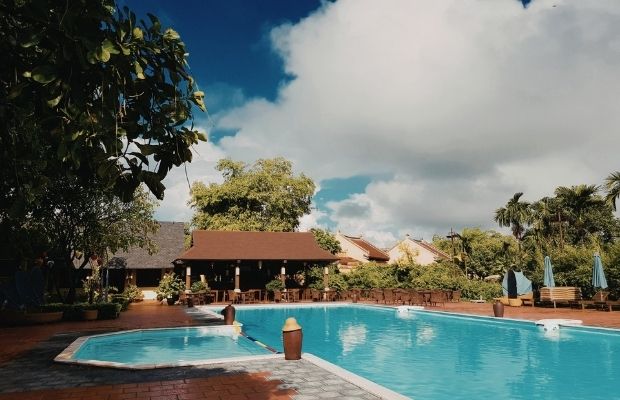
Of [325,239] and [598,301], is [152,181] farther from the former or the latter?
[325,239]

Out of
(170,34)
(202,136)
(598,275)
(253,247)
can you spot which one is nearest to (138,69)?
(170,34)

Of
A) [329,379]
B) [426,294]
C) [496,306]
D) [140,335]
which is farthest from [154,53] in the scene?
[426,294]

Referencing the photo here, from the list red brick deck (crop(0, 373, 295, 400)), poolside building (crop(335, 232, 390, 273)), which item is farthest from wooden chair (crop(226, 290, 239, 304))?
poolside building (crop(335, 232, 390, 273))

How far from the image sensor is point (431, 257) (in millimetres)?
55562

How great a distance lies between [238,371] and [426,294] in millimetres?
19180

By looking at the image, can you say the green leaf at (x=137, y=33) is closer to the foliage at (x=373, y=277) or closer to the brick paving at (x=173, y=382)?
the brick paving at (x=173, y=382)

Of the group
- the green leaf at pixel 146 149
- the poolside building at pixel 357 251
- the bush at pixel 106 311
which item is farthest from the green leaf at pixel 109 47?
the poolside building at pixel 357 251

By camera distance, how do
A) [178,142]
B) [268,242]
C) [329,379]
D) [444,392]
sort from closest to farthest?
[178,142] < [329,379] < [444,392] < [268,242]

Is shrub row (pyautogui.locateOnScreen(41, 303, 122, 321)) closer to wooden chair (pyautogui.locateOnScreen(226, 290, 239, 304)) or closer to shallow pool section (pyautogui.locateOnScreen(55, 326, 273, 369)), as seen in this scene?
shallow pool section (pyautogui.locateOnScreen(55, 326, 273, 369))

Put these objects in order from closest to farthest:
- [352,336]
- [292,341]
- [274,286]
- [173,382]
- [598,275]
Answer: [173,382] → [292,341] → [352,336] → [598,275] → [274,286]

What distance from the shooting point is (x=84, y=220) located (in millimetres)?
19672

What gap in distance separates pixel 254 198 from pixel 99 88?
1611 inches

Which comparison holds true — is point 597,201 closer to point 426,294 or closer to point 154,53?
point 426,294

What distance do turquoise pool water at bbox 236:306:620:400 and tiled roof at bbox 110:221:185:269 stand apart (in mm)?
13348
